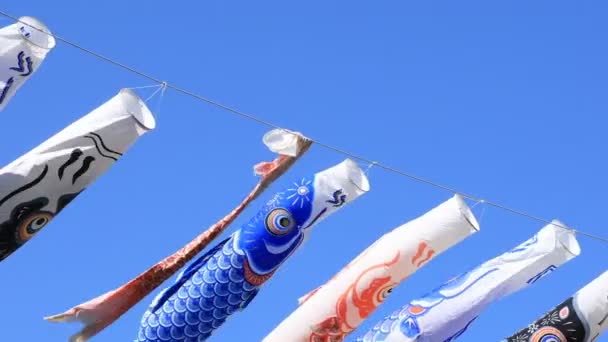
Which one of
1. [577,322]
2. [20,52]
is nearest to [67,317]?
[20,52]

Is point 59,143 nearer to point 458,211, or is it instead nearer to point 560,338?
point 458,211

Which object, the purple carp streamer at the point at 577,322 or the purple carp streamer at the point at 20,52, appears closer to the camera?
the purple carp streamer at the point at 20,52

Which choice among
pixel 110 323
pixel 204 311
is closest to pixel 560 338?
pixel 204 311

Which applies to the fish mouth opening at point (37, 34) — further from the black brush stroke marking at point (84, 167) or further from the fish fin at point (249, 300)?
the fish fin at point (249, 300)

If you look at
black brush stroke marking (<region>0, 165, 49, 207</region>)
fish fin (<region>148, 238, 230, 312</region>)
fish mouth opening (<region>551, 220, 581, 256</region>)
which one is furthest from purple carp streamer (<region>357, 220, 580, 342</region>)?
black brush stroke marking (<region>0, 165, 49, 207</region>)

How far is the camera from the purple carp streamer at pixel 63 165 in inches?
233

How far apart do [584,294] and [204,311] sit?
211cm

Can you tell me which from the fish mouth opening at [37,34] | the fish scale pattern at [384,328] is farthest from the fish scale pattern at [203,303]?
the fish mouth opening at [37,34]

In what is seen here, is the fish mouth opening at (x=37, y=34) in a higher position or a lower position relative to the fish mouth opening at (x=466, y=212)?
higher

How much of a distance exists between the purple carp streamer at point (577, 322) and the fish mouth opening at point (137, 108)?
229 cm

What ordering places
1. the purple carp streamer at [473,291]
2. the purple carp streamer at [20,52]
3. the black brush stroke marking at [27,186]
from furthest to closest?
the purple carp streamer at [473,291] → the purple carp streamer at [20,52] → the black brush stroke marking at [27,186]

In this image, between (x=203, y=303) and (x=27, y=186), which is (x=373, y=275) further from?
(x=27, y=186)

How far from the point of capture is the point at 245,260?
6422 millimetres

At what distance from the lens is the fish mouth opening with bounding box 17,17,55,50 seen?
20.1 feet
